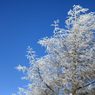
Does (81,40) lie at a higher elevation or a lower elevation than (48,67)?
higher

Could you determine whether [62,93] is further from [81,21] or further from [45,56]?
[81,21]

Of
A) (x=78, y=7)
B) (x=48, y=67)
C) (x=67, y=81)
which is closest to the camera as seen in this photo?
(x=67, y=81)

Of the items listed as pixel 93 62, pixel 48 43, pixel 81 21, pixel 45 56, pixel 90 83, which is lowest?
pixel 90 83

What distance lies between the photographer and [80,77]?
879cm

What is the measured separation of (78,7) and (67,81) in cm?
509

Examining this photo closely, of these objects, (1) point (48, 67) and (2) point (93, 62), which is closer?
(2) point (93, 62)

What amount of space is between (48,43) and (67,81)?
2592 mm

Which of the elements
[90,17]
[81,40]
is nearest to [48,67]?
[81,40]

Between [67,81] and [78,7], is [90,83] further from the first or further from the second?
[78,7]

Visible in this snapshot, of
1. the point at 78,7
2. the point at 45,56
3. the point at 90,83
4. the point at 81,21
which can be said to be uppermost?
the point at 78,7

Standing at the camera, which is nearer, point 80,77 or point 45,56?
point 80,77

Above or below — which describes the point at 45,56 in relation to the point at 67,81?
above

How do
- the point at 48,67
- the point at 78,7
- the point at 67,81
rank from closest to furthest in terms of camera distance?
the point at 67,81 → the point at 48,67 → the point at 78,7

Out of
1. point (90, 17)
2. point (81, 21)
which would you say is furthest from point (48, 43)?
point (90, 17)
